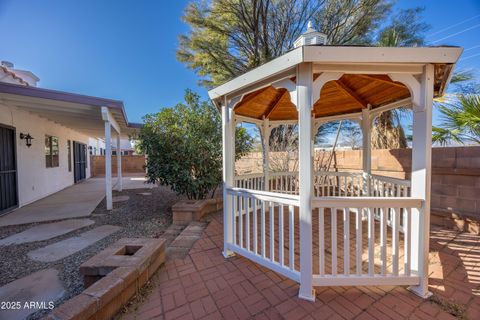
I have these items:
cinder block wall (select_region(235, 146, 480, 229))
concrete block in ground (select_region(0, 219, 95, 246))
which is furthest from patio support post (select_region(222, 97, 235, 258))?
→ cinder block wall (select_region(235, 146, 480, 229))

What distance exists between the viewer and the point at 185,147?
457 cm

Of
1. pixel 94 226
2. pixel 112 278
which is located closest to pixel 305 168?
pixel 112 278

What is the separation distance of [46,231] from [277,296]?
4391 millimetres

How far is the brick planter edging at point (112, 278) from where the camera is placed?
144cm

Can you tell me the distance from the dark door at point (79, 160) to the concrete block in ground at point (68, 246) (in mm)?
8569

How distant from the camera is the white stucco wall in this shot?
5539mm

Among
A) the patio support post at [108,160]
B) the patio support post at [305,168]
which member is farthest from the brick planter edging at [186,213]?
the patio support post at [305,168]

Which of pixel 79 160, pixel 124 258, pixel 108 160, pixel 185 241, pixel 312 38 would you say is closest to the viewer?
pixel 124 258

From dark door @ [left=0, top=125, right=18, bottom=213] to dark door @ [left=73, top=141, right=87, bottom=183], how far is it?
5.32m

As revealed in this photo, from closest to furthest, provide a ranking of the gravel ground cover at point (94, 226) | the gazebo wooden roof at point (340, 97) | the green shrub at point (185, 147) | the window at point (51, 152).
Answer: the gravel ground cover at point (94, 226) → the gazebo wooden roof at point (340, 97) → the green shrub at point (185, 147) → the window at point (51, 152)

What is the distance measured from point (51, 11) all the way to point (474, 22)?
10811 millimetres

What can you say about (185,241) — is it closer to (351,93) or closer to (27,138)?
(351,93)

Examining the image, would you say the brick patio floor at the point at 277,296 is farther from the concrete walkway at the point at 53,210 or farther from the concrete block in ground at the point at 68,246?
the concrete walkway at the point at 53,210

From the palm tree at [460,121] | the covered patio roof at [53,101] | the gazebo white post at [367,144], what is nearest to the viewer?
the palm tree at [460,121]
